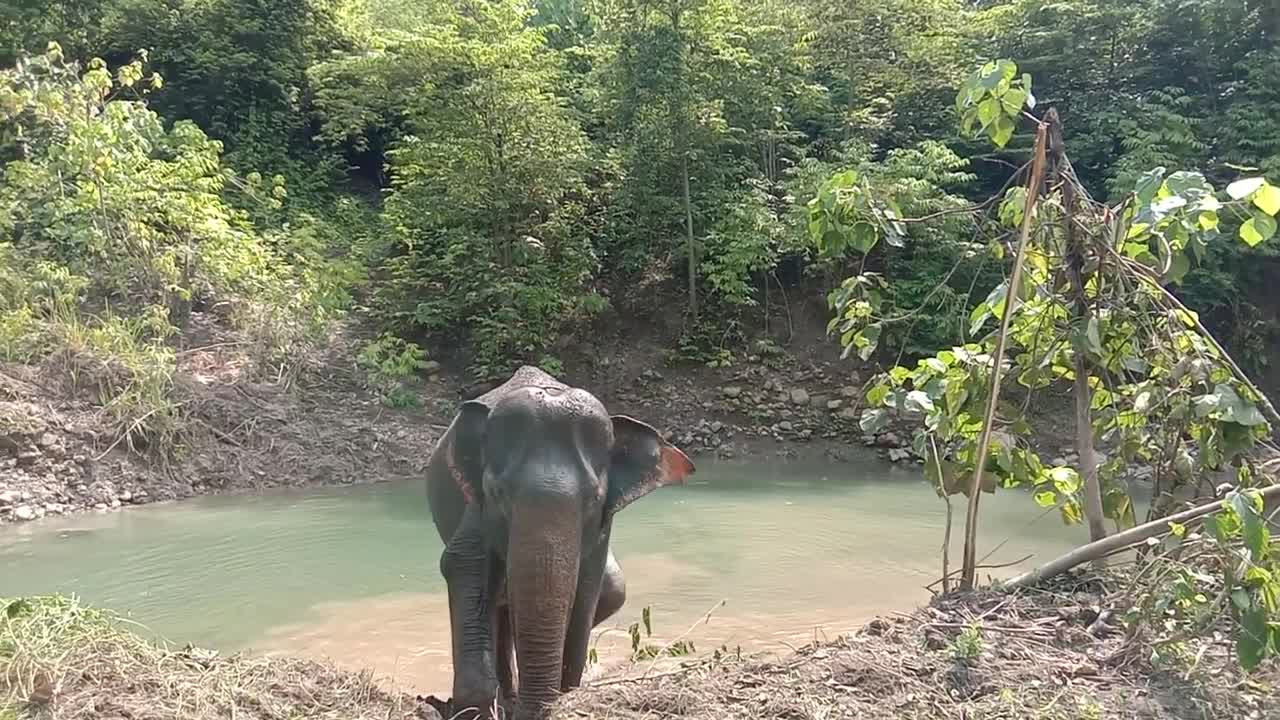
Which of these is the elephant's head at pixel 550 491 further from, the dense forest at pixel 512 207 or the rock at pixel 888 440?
the rock at pixel 888 440

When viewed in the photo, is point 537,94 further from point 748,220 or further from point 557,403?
point 557,403

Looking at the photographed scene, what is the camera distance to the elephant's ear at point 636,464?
4.69 metres

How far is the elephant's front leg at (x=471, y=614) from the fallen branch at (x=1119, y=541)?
230cm

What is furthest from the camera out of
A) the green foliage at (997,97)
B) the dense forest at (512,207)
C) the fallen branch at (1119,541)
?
the dense forest at (512,207)

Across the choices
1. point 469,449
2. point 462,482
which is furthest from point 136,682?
point 469,449

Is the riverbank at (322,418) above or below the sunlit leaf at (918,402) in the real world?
below

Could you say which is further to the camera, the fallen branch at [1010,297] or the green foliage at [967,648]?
the fallen branch at [1010,297]

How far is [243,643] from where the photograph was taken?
6.78 metres

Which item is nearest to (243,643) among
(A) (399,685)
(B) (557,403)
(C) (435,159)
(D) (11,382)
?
(A) (399,685)

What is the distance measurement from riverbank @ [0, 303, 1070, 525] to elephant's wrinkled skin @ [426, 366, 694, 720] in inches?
167

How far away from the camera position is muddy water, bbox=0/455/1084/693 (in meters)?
6.99

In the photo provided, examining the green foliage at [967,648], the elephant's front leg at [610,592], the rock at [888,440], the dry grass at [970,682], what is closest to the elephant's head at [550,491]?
the dry grass at [970,682]

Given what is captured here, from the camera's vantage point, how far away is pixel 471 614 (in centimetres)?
452

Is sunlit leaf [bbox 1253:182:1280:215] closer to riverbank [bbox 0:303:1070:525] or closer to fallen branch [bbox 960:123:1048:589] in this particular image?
fallen branch [bbox 960:123:1048:589]
